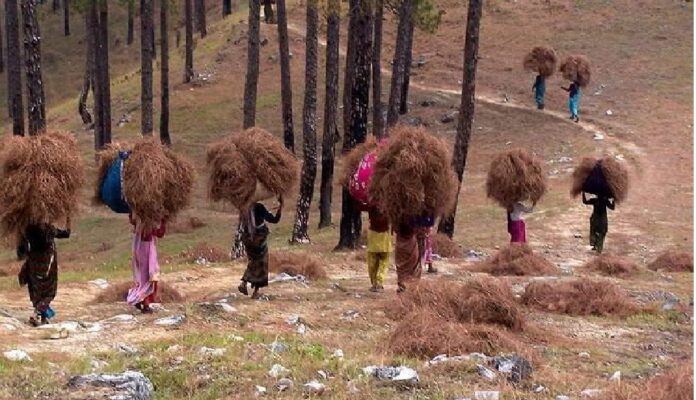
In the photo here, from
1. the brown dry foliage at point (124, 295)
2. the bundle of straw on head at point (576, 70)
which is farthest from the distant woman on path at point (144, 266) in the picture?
the bundle of straw on head at point (576, 70)

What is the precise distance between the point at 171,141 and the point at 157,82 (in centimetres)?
931

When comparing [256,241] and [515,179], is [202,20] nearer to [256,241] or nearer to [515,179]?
[515,179]

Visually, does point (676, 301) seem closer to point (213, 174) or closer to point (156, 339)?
point (213, 174)

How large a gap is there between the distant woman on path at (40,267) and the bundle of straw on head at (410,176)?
3790 mm

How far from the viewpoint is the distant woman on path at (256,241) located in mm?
11141

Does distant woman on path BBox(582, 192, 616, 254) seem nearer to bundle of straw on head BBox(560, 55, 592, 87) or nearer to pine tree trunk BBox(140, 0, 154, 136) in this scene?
pine tree trunk BBox(140, 0, 154, 136)

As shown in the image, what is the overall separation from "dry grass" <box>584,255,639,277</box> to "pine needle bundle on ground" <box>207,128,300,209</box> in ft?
24.0

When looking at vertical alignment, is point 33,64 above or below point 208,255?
above

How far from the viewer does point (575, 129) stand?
1356 inches

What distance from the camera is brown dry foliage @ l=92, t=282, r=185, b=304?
38.3 ft

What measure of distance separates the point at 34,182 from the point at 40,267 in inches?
40.2

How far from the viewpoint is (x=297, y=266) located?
45.5 ft

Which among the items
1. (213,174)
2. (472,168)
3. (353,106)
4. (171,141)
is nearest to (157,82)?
(171,141)

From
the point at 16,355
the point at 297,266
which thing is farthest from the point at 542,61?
the point at 16,355
